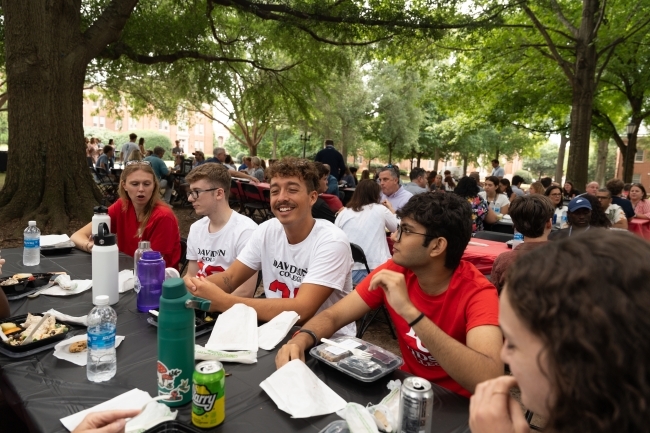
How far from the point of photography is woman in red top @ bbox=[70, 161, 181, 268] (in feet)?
11.0

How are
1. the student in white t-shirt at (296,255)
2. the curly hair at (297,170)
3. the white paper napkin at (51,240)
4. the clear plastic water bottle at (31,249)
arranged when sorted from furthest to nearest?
the white paper napkin at (51,240) → the clear plastic water bottle at (31,249) → the curly hair at (297,170) → the student in white t-shirt at (296,255)

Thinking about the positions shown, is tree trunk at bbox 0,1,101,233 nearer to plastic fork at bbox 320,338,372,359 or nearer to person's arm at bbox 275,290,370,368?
person's arm at bbox 275,290,370,368

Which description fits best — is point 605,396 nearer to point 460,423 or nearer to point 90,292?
point 460,423

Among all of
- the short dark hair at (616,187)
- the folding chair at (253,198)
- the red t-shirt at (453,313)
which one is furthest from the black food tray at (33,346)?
the folding chair at (253,198)

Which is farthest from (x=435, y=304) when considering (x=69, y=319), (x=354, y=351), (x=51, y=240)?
(x=51, y=240)

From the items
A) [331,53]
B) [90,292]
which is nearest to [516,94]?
[331,53]

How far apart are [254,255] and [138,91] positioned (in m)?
18.3

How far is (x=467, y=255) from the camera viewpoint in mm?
4012

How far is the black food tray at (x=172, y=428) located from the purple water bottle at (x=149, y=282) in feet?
3.43

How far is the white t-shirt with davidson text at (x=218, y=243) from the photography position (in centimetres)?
314

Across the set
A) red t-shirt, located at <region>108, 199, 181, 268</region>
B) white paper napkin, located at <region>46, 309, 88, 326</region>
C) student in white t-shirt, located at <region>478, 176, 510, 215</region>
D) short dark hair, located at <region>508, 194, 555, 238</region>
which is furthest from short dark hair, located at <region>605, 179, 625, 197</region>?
white paper napkin, located at <region>46, 309, 88, 326</region>

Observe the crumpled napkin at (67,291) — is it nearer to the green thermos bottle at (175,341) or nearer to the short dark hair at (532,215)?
the green thermos bottle at (175,341)

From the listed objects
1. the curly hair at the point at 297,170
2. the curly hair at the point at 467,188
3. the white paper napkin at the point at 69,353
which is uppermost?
the curly hair at the point at 297,170

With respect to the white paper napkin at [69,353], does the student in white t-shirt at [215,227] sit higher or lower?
higher
